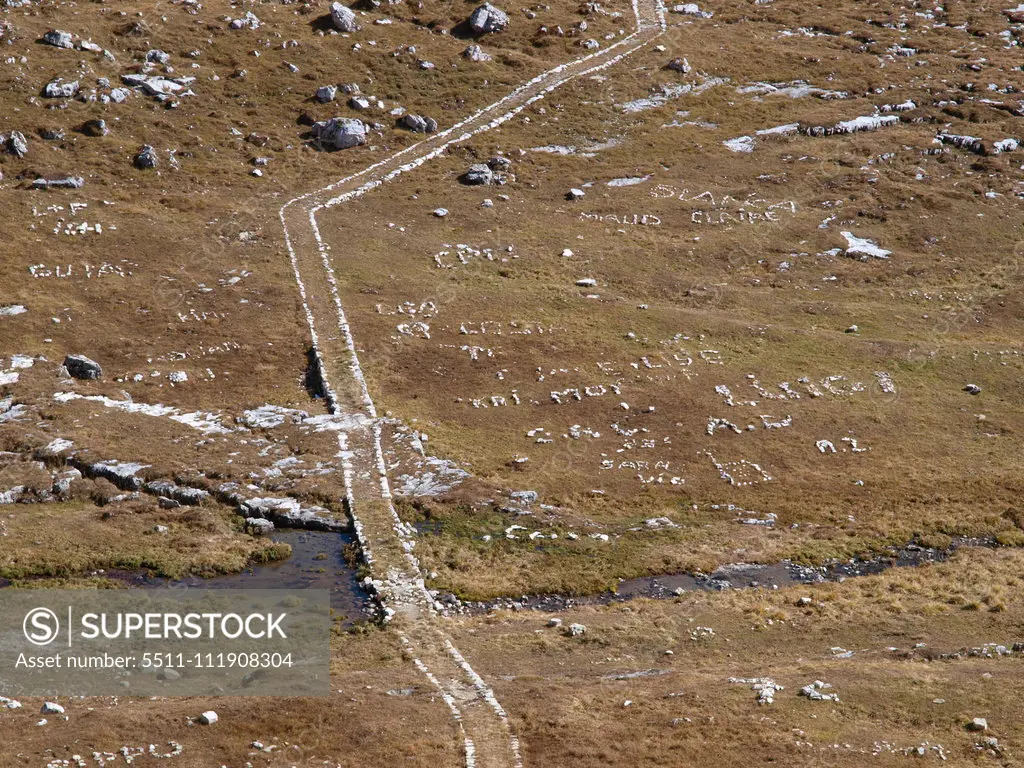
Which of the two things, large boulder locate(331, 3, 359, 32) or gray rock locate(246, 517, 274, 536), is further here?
large boulder locate(331, 3, 359, 32)

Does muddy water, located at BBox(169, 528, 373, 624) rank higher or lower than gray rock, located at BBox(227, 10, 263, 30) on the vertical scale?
lower

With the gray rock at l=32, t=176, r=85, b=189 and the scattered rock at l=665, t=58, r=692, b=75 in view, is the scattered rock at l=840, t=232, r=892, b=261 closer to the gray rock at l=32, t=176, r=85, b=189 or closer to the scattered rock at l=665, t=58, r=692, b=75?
the scattered rock at l=665, t=58, r=692, b=75

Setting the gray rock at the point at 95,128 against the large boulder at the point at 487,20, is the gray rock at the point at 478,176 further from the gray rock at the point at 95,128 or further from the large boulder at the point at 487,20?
the gray rock at the point at 95,128

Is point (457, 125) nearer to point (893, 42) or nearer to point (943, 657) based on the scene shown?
point (893, 42)

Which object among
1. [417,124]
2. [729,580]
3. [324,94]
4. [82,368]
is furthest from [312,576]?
[324,94]

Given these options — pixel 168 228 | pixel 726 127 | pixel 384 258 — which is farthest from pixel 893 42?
pixel 168 228

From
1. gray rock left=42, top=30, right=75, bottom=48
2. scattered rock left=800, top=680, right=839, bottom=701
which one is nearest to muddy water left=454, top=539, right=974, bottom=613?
scattered rock left=800, top=680, right=839, bottom=701

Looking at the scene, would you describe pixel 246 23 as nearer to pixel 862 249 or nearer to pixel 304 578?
pixel 862 249

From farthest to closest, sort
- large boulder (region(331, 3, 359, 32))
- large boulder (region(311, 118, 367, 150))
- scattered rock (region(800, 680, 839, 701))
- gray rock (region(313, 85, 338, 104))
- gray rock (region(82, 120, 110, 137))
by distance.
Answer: large boulder (region(331, 3, 359, 32)) < gray rock (region(313, 85, 338, 104)) < large boulder (region(311, 118, 367, 150)) < gray rock (region(82, 120, 110, 137)) < scattered rock (region(800, 680, 839, 701))
